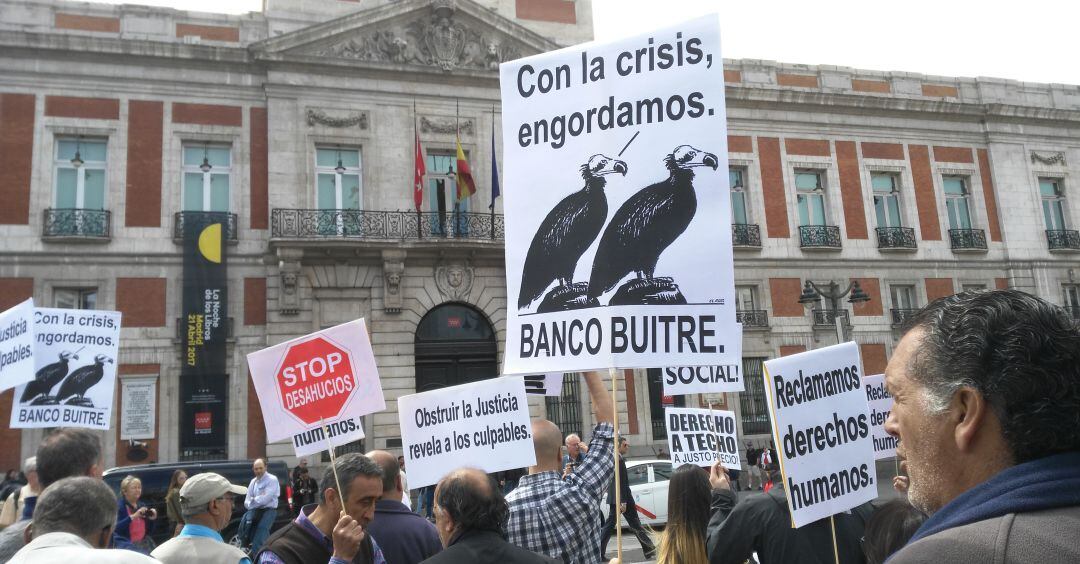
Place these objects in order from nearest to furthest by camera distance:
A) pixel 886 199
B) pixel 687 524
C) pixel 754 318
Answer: pixel 687 524 < pixel 754 318 < pixel 886 199

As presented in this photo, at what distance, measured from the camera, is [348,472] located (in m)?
4.29

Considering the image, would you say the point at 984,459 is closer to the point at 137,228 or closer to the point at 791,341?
the point at 137,228

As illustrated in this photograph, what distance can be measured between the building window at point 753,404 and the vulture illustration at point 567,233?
21726 mm

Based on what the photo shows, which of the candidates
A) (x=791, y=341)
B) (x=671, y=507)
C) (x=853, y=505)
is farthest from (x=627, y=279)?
(x=791, y=341)

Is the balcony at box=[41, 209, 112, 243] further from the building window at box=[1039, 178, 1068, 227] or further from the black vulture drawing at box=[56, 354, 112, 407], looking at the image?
the building window at box=[1039, 178, 1068, 227]

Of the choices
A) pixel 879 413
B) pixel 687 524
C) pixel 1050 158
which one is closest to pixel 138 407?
pixel 879 413

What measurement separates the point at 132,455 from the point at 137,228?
5.93 metres

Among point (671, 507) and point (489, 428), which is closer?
point (671, 507)

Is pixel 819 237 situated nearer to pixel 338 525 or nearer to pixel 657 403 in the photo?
pixel 657 403

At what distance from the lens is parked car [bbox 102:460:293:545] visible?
1329 cm

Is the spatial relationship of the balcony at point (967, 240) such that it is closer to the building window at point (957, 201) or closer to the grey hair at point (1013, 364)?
the building window at point (957, 201)

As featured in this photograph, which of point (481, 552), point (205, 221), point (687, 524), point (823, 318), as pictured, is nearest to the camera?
point (481, 552)

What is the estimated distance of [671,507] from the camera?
453 centimetres

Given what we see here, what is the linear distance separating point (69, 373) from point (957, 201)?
95.4 ft
